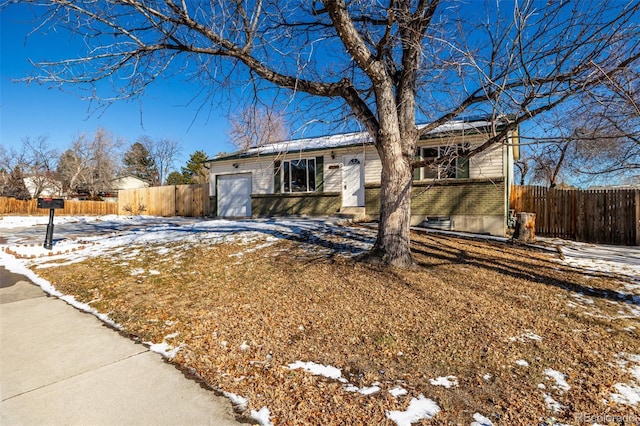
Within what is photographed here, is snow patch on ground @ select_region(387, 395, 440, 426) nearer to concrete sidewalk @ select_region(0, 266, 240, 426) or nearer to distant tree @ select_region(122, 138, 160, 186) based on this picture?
concrete sidewalk @ select_region(0, 266, 240, 426)

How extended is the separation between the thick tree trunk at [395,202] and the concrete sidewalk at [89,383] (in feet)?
11.2

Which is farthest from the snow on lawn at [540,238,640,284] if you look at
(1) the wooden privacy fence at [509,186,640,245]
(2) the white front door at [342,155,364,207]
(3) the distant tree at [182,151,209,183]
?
(3) the distant tree at [182,151,209,183]

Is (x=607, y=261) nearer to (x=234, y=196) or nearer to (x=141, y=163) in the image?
(x=234, y=196)

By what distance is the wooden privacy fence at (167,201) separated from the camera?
19.9 metres

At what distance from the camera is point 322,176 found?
45.2 feet

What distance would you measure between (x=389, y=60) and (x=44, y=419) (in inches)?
238

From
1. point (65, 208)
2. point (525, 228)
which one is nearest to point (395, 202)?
point (525, 228)

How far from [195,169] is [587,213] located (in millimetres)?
37957

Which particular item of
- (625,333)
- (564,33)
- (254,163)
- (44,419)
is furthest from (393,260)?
(254,163)

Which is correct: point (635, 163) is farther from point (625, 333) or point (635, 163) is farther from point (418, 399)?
point (418, 399)

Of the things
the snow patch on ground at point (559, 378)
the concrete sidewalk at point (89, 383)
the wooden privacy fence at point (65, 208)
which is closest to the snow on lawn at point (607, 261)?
the snow patch on ground at point (559, 378)

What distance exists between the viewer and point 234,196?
1673cm

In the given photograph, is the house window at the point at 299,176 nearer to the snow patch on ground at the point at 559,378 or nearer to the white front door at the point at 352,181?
the white front door at the point at 352,181

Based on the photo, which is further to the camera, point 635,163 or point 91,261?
point 635,163
